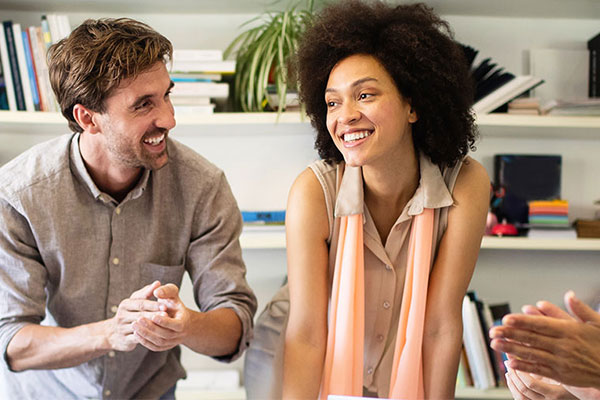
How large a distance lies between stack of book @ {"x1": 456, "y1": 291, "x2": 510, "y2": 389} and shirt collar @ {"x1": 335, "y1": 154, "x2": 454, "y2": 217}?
849 mm

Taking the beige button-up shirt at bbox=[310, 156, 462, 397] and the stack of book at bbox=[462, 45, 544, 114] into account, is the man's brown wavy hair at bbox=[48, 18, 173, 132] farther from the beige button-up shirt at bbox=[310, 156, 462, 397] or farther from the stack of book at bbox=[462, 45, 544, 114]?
the stack of book at bbox=[462, 45, 544, 114]

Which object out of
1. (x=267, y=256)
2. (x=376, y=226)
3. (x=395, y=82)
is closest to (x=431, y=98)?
(x=395, y=82)

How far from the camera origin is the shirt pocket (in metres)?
1.43

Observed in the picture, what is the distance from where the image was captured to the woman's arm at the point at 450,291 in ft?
4.27

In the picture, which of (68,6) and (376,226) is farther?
(68,6)

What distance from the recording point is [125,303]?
1.19 m

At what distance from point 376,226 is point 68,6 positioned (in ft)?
5.06

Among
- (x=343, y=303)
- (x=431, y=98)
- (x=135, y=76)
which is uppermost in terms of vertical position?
(x=135, y=76)

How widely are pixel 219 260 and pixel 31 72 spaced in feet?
3.74

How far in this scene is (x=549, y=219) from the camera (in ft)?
7.07

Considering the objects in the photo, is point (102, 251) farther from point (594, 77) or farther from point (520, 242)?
point (594, 77)

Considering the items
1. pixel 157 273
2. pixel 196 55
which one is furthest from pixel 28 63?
pixel 157 273

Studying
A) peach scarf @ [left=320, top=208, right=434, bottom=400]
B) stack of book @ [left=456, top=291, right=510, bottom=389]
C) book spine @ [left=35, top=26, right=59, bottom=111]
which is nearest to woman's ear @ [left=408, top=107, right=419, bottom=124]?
peach scarf @ [left=320, top=208, right=434, bottom=400]

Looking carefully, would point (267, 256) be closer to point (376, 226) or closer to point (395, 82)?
point (376, 226)
